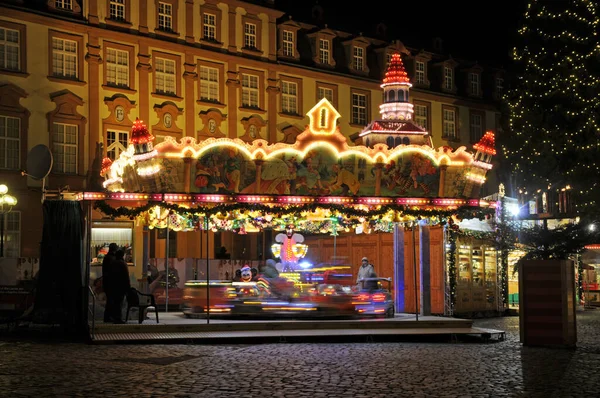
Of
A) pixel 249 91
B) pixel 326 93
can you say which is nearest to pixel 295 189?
pixel 249 91

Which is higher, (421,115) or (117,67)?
(117,67)

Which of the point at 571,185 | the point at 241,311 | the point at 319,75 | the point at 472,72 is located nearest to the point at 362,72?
the point at 319,75

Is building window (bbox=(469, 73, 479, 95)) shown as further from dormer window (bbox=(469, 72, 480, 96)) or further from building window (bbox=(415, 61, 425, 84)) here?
building window (bbox=(415, 61, 425, 84))

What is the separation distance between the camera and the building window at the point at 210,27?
39281mm

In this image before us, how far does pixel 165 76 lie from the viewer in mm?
38000

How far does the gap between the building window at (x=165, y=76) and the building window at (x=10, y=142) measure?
6.12m

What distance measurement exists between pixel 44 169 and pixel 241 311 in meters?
5.78

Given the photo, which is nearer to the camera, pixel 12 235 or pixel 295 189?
pixel 295 189

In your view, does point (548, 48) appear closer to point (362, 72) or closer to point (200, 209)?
point (362, 72)

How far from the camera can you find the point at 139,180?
2081 cm

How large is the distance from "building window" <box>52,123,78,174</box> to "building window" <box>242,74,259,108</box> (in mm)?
8126

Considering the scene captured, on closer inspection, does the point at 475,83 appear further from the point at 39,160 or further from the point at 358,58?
the point at 39,160

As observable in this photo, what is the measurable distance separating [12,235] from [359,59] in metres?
19.4

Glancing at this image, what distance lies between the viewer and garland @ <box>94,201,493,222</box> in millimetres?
20766
